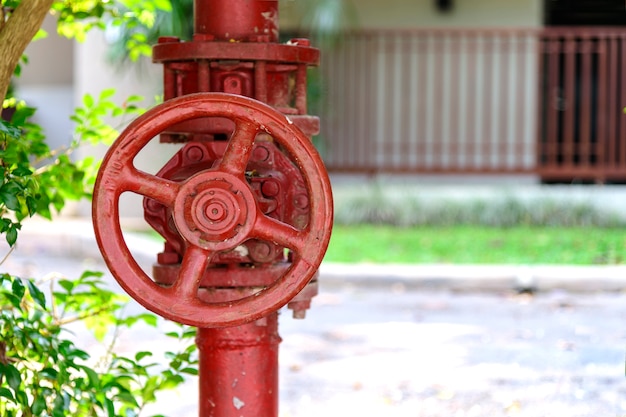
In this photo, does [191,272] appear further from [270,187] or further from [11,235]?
[11,235]

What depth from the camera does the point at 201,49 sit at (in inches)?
75.7

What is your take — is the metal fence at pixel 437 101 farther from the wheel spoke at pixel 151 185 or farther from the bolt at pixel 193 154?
the wheel spoke at pixel 151 185

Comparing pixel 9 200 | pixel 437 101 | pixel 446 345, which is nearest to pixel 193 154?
pixel 9 200

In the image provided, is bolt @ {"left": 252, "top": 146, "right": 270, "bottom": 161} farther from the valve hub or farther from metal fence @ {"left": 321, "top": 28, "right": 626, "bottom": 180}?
metal fence @ {"left": 321, "top": 28, "right": 626, "bottom": 180}

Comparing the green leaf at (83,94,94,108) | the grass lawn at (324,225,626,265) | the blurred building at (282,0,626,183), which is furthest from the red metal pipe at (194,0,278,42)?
the blurred building at (282,0,626,183)

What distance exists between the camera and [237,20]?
6.55ft

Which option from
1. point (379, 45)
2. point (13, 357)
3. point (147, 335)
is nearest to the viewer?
point (13, 357)

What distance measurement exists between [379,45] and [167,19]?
2819 millimetres

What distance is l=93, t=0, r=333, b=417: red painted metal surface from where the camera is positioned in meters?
1.75

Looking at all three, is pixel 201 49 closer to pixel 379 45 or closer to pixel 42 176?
pixel 42 176

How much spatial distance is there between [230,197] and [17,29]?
1.84 ft

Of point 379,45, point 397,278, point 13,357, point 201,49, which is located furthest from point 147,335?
point 379,45

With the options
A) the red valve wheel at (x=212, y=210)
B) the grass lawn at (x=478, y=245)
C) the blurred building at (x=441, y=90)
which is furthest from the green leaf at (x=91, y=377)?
the blurred building at (x=441, y=90)

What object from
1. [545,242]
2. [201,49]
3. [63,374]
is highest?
[201,49]
